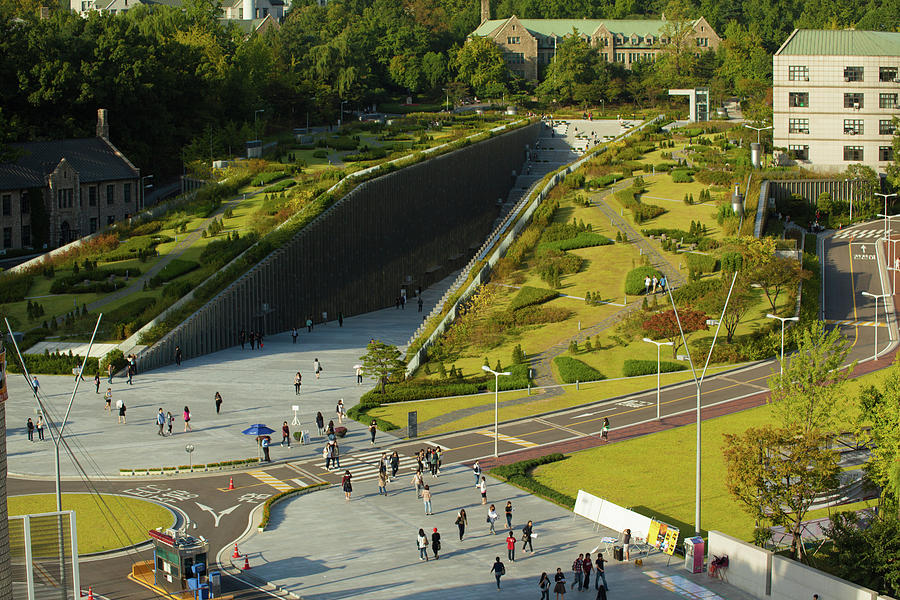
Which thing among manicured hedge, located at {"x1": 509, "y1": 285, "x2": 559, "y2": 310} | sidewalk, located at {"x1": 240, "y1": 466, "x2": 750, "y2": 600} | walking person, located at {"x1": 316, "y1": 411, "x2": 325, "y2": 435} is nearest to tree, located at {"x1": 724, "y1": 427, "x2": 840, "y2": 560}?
sidewalk, located at {"x1": 240, "y1": 466, "x2": 750, "y2": 600}

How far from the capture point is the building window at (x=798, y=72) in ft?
369

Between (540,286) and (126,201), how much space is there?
4608cm

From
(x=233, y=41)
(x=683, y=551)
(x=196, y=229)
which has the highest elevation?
(x=233, y=41)

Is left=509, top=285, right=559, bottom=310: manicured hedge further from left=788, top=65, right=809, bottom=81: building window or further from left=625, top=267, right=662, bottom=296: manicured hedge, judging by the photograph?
left=788, top=65, right=809, bottom=81: building window

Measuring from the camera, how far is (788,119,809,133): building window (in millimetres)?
113562

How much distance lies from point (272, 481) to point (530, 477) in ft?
38.5

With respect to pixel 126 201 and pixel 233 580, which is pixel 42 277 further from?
pixel 233 580

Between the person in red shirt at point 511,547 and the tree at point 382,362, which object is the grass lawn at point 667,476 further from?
the tree at point 382,362

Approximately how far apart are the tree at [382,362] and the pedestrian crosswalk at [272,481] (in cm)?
1497

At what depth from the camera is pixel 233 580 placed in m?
43.2

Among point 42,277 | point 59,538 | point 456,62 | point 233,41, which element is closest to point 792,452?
point 59,538

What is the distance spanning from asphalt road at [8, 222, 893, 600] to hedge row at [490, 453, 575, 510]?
2261mm

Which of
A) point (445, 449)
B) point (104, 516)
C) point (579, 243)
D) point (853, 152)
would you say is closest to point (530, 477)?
point (445, 449)

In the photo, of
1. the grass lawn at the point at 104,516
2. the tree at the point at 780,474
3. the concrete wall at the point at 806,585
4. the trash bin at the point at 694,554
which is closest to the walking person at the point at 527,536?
the trash bin at the point at 694,554
